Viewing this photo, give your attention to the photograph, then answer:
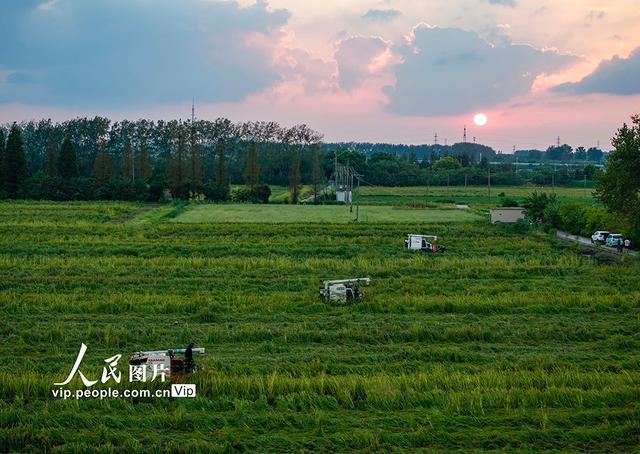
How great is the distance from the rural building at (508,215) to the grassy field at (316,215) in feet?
11.9

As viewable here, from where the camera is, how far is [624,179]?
27578 mm

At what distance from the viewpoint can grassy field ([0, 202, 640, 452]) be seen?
9.15 metres

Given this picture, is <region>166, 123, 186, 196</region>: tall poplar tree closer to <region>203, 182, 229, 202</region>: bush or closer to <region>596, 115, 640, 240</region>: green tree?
<region>203, 182, 229, 202</region>: bush

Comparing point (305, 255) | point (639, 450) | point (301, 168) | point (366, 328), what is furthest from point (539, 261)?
point (301, 168)

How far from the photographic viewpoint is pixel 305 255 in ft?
88.5

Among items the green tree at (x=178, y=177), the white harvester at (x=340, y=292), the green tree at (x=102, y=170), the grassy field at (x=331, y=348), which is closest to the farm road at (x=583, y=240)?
the grassy field at (x=331, y=348)

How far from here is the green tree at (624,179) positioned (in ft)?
90.6

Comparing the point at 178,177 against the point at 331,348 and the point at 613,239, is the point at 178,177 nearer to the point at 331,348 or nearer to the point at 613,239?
the point at 613,239

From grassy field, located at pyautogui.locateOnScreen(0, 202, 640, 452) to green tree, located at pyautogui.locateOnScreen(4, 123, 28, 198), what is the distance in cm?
4255

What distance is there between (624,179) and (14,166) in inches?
2238

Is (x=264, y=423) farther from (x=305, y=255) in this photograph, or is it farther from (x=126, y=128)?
(x=126, y=128)

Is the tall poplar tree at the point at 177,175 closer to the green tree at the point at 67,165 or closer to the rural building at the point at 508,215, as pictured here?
the green tree at the point at 67,165

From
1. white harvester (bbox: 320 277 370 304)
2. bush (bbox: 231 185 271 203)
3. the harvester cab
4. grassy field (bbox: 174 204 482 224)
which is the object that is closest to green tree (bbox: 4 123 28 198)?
grassy field (bbox: 174 204 482 224)

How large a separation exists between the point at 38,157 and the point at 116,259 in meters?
92.9
